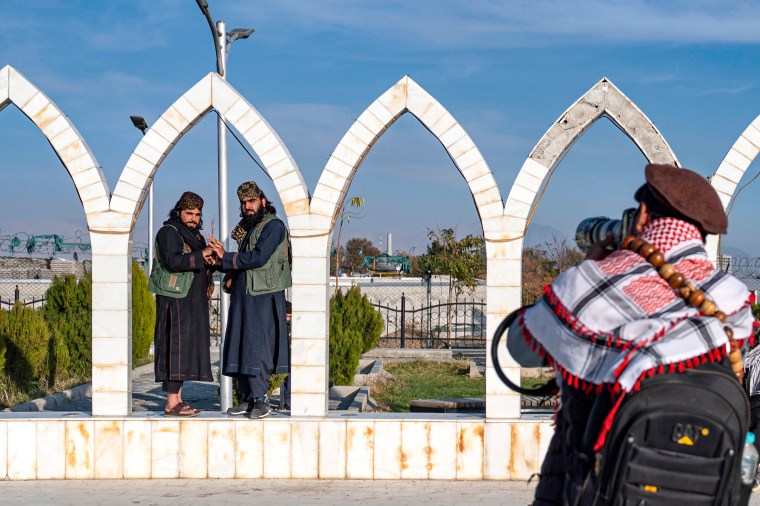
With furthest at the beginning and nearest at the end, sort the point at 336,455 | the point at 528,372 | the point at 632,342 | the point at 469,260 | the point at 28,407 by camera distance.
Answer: the point at 469,260, the point at 528,372, the point at 28,407, the point at 336,455, the point at 632,342

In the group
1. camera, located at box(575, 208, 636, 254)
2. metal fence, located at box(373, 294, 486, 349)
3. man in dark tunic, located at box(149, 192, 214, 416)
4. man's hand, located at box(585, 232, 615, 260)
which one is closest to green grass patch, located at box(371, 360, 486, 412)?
metal fence, located at box(373, 294, 486, 349)

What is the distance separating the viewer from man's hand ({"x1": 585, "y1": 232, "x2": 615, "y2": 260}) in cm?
274

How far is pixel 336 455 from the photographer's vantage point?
6.82 metres

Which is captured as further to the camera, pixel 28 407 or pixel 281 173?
pixel 28 407

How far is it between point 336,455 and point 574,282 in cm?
450

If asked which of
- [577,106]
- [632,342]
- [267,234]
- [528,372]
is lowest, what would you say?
[528,372]

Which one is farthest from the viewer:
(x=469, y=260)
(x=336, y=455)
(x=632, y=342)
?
(x=469, y=260)

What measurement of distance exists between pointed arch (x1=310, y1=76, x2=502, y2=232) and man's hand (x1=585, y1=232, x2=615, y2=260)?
4.13 meters

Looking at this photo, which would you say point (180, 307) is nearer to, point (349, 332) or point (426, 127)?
point (426, 127)

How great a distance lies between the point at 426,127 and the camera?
22.9 feet

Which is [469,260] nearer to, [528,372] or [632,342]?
[528,372]

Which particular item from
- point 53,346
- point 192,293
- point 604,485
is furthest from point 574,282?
point 53,346

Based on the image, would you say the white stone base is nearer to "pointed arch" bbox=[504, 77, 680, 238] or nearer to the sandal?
the sandal

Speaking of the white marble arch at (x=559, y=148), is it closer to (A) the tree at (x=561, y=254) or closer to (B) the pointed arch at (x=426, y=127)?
(B) the pointed arch at (x=426, y=127)
